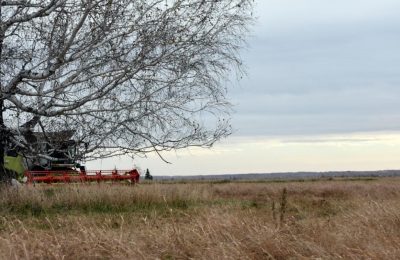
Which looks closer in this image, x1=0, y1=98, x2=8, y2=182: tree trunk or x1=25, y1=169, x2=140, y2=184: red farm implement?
x1=0, y1=98, x2=8, y2=182: tree trunk

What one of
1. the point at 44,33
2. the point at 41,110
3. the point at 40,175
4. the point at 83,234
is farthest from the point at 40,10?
the point at 40,175

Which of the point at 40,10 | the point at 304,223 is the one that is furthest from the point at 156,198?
the point at 304,223

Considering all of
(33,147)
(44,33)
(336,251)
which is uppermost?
Answer: (44,33)

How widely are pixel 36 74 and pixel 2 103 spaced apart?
4.34 feet

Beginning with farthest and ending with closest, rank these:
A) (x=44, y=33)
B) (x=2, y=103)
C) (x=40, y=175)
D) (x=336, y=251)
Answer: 1. (x=40, y=175)
2. (x=2, y=103)
3. (x=44, y=33)
4. (x=336, y=251)

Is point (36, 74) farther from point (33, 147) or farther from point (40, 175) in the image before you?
point (40, 175)

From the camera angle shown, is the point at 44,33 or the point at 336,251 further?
the point at 44,33

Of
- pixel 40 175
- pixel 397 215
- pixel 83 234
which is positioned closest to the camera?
pixel 83 234

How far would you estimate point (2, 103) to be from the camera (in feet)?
39.5

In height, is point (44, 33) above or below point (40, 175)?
above

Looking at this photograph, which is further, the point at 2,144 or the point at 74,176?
the point at 74,176

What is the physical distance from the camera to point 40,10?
10992 mm

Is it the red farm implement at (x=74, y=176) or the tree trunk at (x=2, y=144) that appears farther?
the red farm implement at (x=74, y=176)

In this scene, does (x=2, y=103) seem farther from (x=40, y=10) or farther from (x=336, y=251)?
(x=336, y=251)
